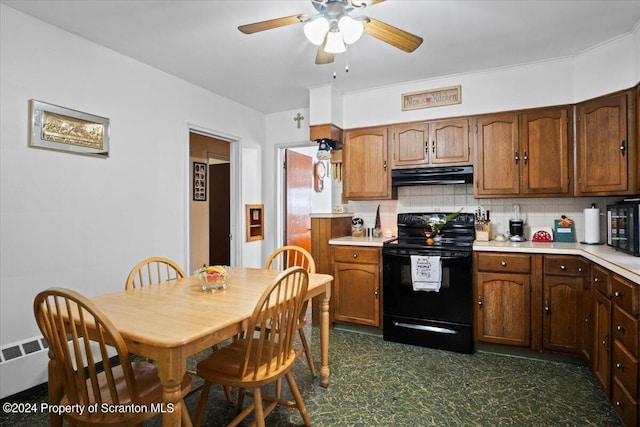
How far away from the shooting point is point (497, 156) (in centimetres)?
325

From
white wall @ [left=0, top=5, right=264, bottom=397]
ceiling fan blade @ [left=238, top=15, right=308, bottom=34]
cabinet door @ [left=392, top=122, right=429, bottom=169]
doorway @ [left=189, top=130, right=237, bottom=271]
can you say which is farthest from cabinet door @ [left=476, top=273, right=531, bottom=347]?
doorway @ [left=189, top=130, right=237, bottom=271]

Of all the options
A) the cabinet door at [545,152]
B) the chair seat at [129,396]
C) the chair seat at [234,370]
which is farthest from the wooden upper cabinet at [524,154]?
the chair seat at [129,396]

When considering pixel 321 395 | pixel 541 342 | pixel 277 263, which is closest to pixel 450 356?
pixel 541 342

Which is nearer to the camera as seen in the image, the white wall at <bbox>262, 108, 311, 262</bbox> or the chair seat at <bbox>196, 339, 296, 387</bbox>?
the chair seat at <bbox>196, 339, 296, 387</bbox>

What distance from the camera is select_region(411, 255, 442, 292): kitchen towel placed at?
121 inches

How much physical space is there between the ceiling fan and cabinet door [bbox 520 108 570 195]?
5.75 ft

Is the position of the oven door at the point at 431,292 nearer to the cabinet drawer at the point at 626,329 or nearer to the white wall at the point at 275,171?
the cabinet drawer at the point at 626,329

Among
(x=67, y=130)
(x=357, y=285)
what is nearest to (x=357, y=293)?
(x=357, y=285)

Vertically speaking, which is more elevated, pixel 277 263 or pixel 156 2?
pixel 156 2

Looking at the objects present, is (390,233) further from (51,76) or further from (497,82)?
(51,76)

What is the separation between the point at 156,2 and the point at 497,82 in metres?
2.82

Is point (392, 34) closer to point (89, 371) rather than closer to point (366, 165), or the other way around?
point (366, 165)

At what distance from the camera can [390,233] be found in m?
3.92

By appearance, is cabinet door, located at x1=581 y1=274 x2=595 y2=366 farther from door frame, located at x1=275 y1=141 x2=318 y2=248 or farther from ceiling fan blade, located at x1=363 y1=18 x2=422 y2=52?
door frame, located at x1=275 y1=141 x2=318 y2=248
